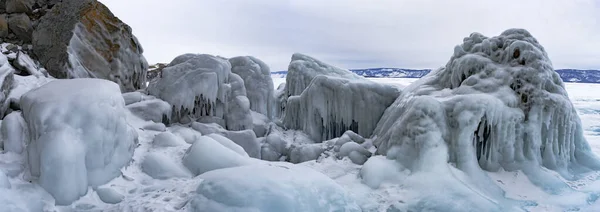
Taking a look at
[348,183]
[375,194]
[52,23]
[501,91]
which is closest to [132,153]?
[348,183]

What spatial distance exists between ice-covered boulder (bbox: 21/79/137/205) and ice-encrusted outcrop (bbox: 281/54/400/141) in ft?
25.2

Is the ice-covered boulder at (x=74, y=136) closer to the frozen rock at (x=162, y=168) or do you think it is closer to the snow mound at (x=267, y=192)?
the frozen rock at (x=162, y=168)

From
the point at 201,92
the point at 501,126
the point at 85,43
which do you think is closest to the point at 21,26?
the point at 85,43

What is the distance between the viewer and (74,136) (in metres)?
5.17

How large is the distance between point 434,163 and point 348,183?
1.77 meters

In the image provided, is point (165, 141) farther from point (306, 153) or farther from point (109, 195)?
point (306, 153)

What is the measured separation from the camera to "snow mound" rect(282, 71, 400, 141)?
1173 cm

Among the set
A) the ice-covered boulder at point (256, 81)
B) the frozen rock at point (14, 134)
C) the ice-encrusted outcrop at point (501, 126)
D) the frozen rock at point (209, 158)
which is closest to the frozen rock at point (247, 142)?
the frozen rock at point (209, 158)

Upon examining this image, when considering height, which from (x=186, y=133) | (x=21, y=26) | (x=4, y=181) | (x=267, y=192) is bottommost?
(x=186, y=133)

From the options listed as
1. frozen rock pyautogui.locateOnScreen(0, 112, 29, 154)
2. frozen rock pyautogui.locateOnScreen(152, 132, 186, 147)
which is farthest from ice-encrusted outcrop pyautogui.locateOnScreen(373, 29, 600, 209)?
frozen rock pyautogui.locateOnScreen(0, 112, 29, 154)

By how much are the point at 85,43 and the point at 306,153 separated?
7557 mm

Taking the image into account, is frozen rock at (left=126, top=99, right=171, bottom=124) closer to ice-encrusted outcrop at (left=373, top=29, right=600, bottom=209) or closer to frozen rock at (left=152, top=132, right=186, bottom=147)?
frozen rock at (left=152, top=132, right=186, bottom=147)

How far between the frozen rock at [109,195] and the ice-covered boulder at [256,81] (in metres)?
9.42

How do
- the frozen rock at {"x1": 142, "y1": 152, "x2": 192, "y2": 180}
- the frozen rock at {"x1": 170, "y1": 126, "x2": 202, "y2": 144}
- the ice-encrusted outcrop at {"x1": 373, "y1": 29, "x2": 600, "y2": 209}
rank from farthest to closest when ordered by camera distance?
the frozen rock at {"x1": 170, "y1": 126, "x2": 202, "y2": 144}, the ice-encrusted outcrop at {"x1": 373, "y1": 29, "x2": 600, "y2": 209}, the frozen rock at {"x1": 142, "y1": 152, "x2": 192, "y2": 180}
